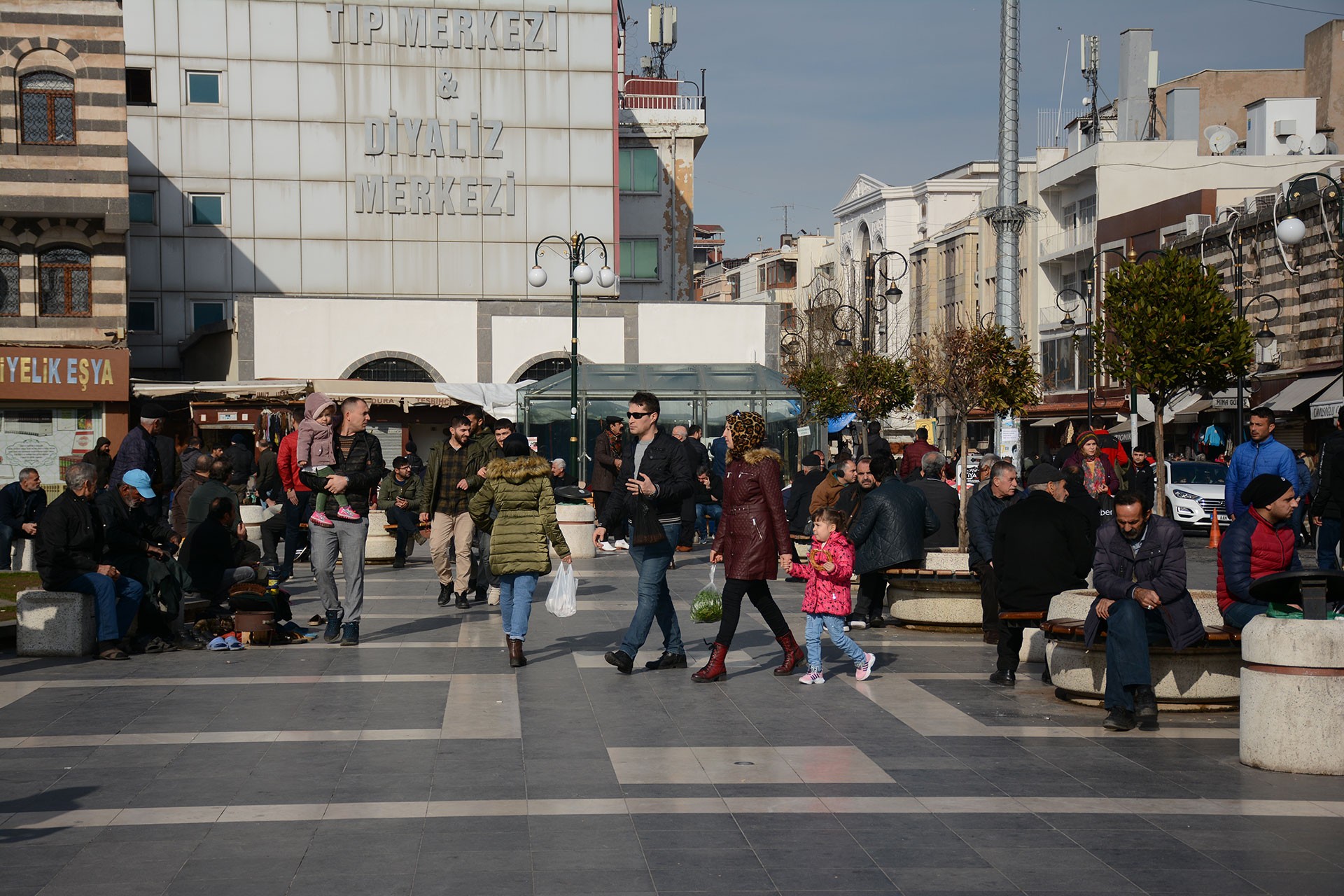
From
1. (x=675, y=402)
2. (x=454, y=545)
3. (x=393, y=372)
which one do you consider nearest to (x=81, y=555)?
(x=454, y=545)

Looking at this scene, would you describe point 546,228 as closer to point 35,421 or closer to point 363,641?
point 35,421

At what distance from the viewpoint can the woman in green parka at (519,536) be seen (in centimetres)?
1124

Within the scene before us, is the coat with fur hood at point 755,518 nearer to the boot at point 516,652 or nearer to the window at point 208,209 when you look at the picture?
the boot at point 516,652

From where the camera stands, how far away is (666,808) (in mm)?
6898

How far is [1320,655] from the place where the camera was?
768 centimetres

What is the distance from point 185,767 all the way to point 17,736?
4.70 feet

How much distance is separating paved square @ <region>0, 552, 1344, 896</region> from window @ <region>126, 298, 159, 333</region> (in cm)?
3926

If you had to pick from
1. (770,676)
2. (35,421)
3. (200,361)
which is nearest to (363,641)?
(770,676)

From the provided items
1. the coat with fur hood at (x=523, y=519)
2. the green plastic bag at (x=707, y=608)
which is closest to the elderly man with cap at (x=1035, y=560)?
the green plastic bag at (x=707, y=608)

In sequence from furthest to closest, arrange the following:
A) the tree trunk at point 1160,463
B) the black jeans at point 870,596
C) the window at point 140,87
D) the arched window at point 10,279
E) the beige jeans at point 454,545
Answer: the window at point 140,87
the arched window at point 10,279
the tree trunk at point 1160,463
the beige jeans at point 454,545
the black jeans at point 870,596

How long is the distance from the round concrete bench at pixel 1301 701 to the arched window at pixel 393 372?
40.9 meters

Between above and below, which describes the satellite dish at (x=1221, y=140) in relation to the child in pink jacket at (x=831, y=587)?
above

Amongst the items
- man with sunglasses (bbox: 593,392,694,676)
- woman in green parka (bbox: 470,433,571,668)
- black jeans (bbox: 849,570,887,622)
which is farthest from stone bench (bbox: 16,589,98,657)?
black jeans (bbox: 849,570,887,622)

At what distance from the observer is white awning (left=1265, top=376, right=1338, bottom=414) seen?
3516cm
